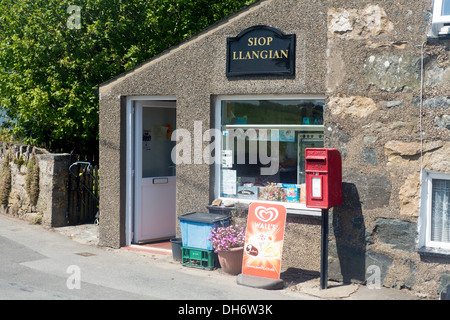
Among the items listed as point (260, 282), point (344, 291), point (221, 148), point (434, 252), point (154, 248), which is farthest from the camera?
point (154, 248)

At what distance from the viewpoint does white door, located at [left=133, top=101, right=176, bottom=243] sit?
9219 mm

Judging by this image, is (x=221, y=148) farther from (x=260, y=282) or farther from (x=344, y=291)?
(x=344, y=291)

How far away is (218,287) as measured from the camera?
6.86 meters

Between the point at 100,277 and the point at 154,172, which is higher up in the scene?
the point at 154,172

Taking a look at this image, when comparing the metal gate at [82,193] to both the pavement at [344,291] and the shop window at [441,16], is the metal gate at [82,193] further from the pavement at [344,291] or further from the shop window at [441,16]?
the shop window at [441,16]

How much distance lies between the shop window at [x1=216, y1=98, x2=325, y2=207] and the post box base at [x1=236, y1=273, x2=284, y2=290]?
117cm

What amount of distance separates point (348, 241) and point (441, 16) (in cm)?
289

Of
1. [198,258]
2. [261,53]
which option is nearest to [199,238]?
[198,258]

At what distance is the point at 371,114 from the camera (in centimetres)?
673

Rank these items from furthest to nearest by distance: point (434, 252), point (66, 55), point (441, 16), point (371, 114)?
point (66, 55) < point (371, 114) < point (434, 252) < point (441, 16)

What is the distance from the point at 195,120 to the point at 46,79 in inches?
224

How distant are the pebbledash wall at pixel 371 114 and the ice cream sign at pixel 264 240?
50cm

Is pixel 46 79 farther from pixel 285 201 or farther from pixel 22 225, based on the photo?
pixel 285 201

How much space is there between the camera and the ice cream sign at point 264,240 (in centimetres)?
692
